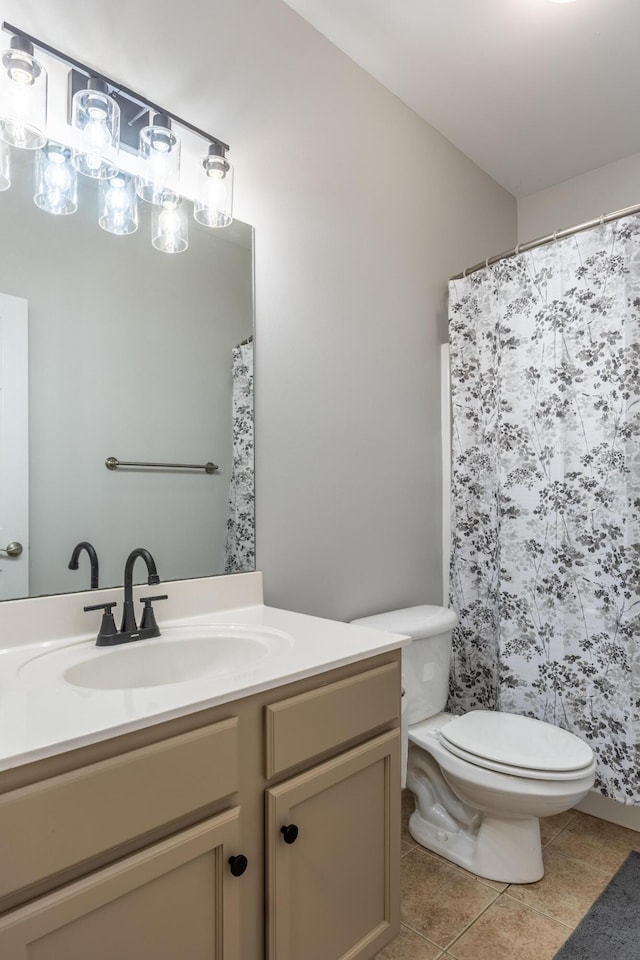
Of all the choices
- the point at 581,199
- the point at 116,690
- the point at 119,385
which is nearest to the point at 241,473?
the point at 119,385

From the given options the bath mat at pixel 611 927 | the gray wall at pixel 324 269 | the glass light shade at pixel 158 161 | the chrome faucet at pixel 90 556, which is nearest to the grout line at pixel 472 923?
the bath mat at pixel 611 927

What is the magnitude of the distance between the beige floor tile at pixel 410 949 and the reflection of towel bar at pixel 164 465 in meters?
1.31

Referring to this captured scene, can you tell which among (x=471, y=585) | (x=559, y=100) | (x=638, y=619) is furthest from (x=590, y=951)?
(x=559, y=100)

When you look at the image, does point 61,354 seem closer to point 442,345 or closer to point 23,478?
point 23,478

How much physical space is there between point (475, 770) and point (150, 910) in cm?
108

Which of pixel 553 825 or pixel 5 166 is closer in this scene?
pixel 5 166

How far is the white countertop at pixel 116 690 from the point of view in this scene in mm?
800

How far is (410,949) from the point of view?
1.49 m

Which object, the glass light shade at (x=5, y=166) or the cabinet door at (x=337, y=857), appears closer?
the cabinet door at (x=337, y=857)

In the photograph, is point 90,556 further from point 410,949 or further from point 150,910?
point 410,949

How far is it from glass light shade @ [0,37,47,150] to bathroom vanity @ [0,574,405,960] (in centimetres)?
109

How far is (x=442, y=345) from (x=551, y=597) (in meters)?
1.09

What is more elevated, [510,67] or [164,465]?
[510,67]

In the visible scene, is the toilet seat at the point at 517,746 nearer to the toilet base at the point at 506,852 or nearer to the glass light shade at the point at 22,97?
the toilet base at the point at 506,852
